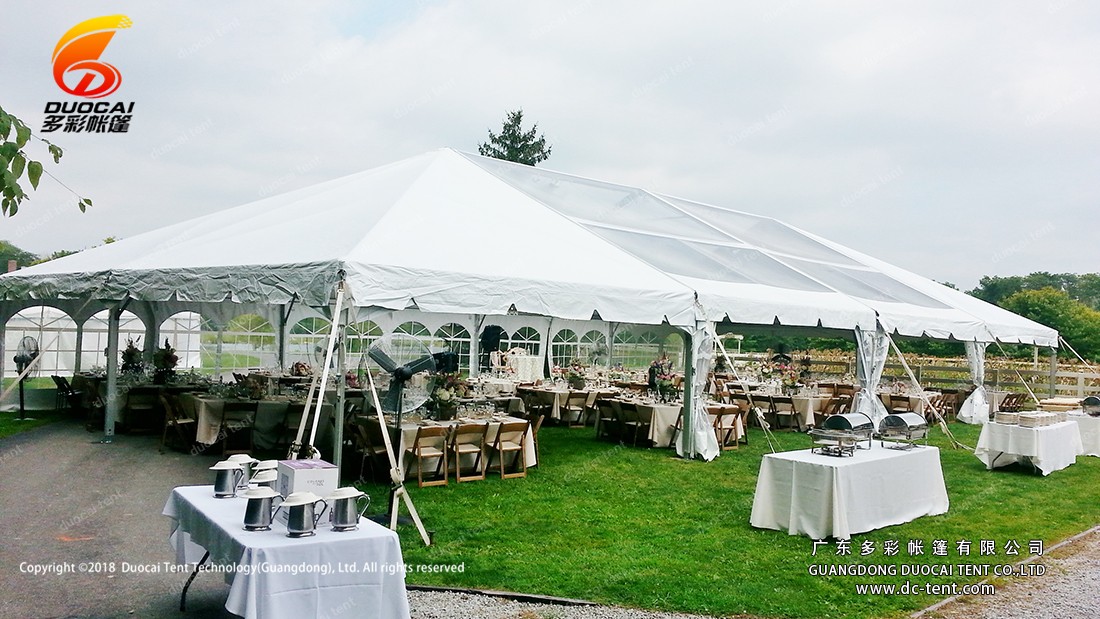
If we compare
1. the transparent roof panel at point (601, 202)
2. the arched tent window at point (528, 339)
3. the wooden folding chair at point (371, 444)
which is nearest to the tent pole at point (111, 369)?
the wooden folding chair at point (371, 444)

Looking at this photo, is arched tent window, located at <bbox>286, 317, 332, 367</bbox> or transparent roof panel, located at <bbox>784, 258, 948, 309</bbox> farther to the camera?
arched tent window, located at <bbox>286, 317, 332, 367</bbox>

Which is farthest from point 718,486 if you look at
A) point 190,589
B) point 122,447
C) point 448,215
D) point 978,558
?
point 122,447

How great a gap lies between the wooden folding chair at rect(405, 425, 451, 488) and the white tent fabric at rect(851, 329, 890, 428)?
6957 mm

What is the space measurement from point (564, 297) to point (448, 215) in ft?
5.91

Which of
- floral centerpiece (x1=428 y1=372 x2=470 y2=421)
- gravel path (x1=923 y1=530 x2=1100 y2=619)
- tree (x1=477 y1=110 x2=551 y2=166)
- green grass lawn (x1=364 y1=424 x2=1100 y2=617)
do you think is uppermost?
tree (x1=477 y1=110 x2=551 y2=166)

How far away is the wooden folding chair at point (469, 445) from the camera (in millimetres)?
9375

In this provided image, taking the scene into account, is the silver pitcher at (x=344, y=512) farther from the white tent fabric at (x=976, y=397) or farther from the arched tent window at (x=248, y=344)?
the white tent fabric at (x=976, y=397)

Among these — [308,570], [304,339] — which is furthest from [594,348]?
[308,570]

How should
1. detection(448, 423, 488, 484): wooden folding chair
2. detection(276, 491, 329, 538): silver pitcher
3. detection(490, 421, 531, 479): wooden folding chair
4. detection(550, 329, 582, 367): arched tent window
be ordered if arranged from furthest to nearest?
detection(550, 329, 582, 367): arched tent window → detection(490, 421, 531, 479): wooden folding chair → detection(448, 423, 488, 484): wooden folding chair → detection(276, 491, 329, 538): silver pitcher

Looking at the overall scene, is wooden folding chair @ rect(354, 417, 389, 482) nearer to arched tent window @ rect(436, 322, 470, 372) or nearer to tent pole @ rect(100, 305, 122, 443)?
tent pole @ rect(100, 305, 122, 443)

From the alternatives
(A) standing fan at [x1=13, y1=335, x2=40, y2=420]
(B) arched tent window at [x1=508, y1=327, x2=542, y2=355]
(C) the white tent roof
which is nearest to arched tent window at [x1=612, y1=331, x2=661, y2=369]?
(B) arched tent window at [x1=508, y1=327, x2=542, y2=355]

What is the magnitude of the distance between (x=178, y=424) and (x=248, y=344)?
10410 mm

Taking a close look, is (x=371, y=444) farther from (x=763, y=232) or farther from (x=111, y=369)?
(x=763, y=232)

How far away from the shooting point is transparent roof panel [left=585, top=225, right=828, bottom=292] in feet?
37.5
